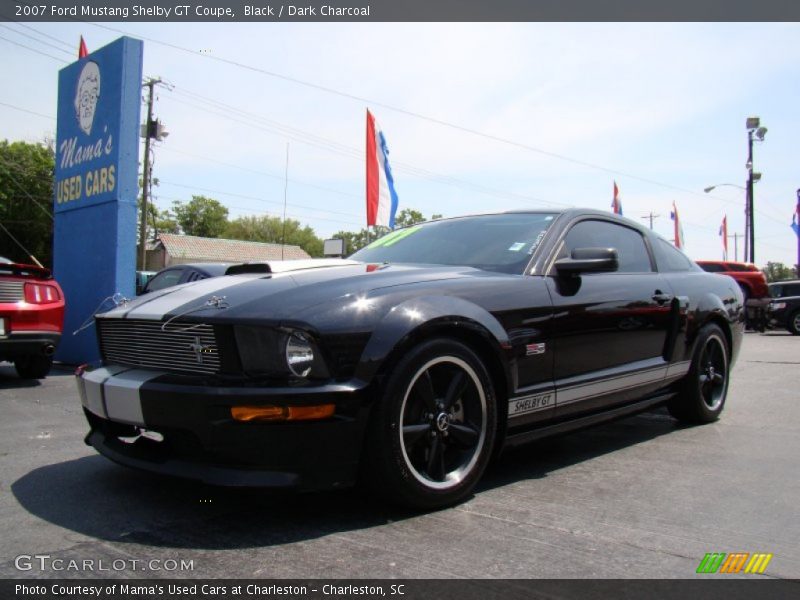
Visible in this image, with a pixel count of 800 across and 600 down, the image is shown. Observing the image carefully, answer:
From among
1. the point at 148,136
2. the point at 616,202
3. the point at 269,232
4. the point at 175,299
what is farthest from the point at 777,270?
the point at 175,299

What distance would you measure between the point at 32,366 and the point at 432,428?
5483mm

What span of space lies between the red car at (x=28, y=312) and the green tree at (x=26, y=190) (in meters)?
36.2

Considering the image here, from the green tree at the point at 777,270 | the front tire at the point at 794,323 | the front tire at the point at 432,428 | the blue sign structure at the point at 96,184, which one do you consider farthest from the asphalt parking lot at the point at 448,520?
the green tree at the point at 777,270

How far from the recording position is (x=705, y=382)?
4.72 m

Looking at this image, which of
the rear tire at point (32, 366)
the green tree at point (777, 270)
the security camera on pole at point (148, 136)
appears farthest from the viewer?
the green tree at point (777, 270)

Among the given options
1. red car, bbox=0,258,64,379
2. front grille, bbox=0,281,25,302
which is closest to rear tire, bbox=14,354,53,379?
red car, bbox=0,258,64,379

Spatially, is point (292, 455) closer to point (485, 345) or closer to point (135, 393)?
point (135, 393)

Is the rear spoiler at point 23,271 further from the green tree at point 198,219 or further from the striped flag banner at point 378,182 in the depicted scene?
the green tree at point 198,219

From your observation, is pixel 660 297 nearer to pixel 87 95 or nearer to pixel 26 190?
pixel 87 95

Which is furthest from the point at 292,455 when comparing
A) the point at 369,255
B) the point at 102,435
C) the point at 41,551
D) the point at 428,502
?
the point at 369,255

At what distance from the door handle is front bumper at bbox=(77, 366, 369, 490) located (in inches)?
92.2

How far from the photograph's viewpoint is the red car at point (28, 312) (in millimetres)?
6020

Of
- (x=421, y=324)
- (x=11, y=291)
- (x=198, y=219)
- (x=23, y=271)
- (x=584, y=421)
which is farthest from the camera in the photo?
(x=198, y=219)

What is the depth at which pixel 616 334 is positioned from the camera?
370 cm
